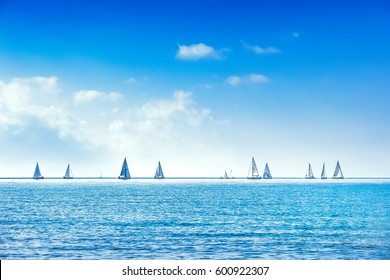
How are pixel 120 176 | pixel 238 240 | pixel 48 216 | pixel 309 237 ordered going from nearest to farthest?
pixel 238 240, pixel 309 237, pixel 48 216, pixel 120 176

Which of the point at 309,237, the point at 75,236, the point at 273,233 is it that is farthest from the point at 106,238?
the point at 309,237

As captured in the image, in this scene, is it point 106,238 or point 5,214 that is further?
point 5,214

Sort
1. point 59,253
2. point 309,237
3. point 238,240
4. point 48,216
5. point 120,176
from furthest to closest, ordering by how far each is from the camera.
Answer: point 120,176, point 48,216, point 309,237, point 238,240, point 59,253

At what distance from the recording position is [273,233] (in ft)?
118

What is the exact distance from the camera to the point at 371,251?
91.9 feet

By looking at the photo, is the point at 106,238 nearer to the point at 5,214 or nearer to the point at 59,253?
the point at 59,253
